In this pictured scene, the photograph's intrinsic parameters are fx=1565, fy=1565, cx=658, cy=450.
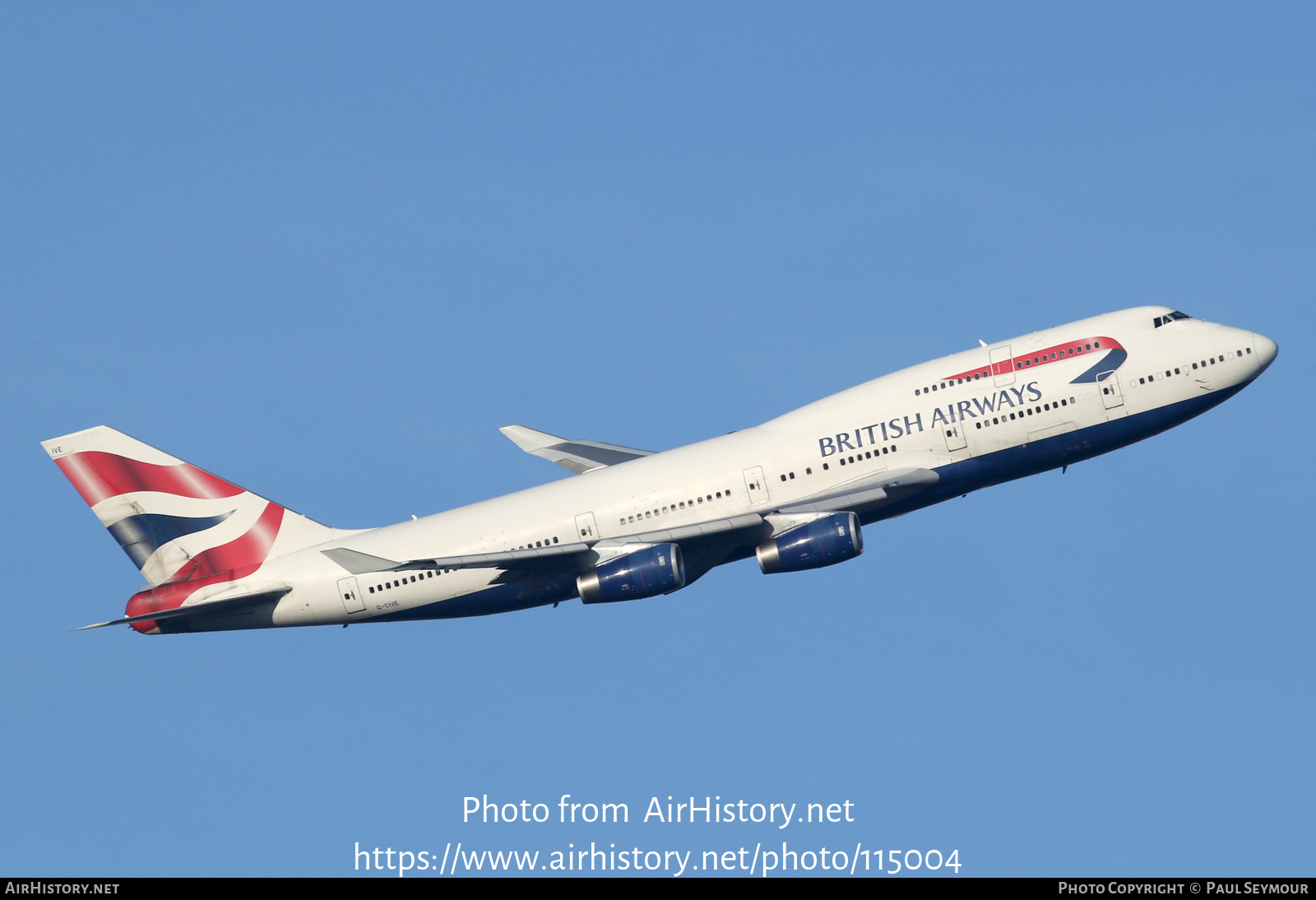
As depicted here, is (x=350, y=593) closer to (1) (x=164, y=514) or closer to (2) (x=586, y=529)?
(1) (x=164, y=514)

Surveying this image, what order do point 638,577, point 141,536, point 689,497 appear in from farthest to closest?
1. point 141,536
2. point 689,497
3. point 638,577

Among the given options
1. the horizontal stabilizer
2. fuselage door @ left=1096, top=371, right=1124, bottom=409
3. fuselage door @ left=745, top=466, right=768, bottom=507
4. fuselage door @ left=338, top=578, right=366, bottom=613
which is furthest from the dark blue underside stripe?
fuselage door @ left=1096, top=371, right=1124, bottom=409

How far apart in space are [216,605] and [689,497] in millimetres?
21553

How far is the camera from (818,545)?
208 ft

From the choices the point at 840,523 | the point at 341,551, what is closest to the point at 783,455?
the point at 840,523

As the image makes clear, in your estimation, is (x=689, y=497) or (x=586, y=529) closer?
(x=689, y=497)

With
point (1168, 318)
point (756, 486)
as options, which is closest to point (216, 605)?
point (756, 486)

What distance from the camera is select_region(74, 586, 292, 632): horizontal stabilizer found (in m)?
69.1

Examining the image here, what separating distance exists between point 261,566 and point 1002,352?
1338 inches

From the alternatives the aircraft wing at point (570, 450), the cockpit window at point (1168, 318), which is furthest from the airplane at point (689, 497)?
the aircraft wing at point (570, 450)

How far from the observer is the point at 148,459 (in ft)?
232

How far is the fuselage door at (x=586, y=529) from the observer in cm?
6731

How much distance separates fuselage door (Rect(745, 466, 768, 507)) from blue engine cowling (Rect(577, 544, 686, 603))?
4.26 m
